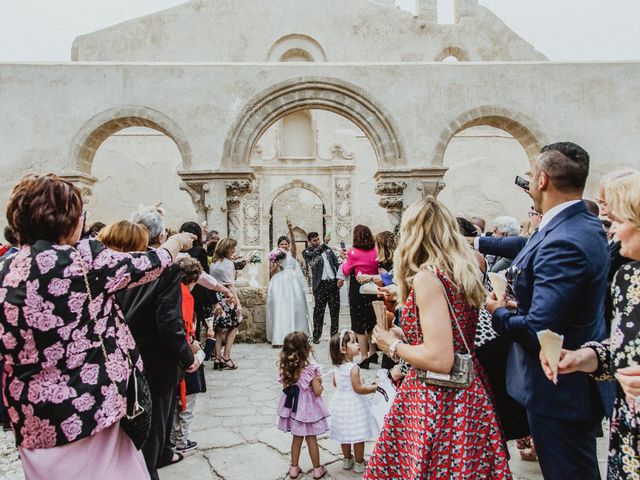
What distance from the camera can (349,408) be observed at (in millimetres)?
3242

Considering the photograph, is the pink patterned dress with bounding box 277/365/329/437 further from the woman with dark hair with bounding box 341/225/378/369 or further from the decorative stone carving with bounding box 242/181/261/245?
the decorative stone carving with bounding box 242/181/261/245

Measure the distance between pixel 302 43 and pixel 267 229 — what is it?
620 centimetres

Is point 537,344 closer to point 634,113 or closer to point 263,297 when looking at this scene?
point 263,297

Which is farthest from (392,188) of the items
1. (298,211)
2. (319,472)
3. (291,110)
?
(298,211)

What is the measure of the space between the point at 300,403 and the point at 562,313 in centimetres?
189

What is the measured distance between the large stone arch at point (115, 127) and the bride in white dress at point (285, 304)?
8.99 ft

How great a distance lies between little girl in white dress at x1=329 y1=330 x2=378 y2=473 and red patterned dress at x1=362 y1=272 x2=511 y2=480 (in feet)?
3.87

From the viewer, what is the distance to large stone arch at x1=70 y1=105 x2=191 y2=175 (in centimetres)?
827

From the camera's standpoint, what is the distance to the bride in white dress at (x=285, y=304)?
284 inches

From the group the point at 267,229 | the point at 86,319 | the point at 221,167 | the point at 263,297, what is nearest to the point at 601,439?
the point at 86,319

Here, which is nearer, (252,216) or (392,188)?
(392,188)

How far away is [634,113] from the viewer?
8555 mm

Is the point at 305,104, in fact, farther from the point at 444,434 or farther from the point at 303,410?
the point at 444,434

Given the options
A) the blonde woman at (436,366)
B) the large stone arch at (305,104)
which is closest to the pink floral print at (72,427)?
the blonde woman at (436,366)
